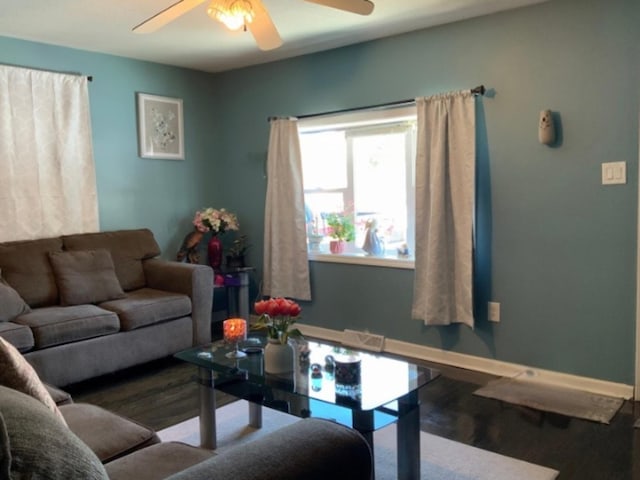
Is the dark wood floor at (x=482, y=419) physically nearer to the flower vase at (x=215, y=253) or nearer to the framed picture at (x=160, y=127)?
the flower vase at (x=215, y=253)

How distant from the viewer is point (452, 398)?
10.5ft

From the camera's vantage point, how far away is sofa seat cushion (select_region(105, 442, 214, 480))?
153 cm

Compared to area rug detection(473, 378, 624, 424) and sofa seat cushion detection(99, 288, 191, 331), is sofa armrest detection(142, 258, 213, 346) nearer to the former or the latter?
sofa seat cushion detection(99, 288, 191, 331)

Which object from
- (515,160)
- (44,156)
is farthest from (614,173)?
(44,156)

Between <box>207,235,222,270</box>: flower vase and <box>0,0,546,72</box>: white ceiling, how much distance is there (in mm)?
1549

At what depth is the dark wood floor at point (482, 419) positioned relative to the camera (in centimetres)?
244

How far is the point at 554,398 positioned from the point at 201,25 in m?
3.19

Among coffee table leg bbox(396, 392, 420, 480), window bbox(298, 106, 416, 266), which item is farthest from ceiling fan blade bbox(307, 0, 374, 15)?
coffee table leg bbox(396, 392, 420, 480)

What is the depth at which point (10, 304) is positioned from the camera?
10.7 feet

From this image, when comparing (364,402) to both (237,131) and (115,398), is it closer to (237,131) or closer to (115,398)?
(115,398)

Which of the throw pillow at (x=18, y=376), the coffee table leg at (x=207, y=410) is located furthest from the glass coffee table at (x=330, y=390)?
the throw pillow at (x=18, y=376)

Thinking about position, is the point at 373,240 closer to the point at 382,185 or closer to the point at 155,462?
the point at 382,185

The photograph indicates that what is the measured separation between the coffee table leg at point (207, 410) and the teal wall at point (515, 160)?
1.86 metres

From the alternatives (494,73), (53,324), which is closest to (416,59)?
(494,73)
